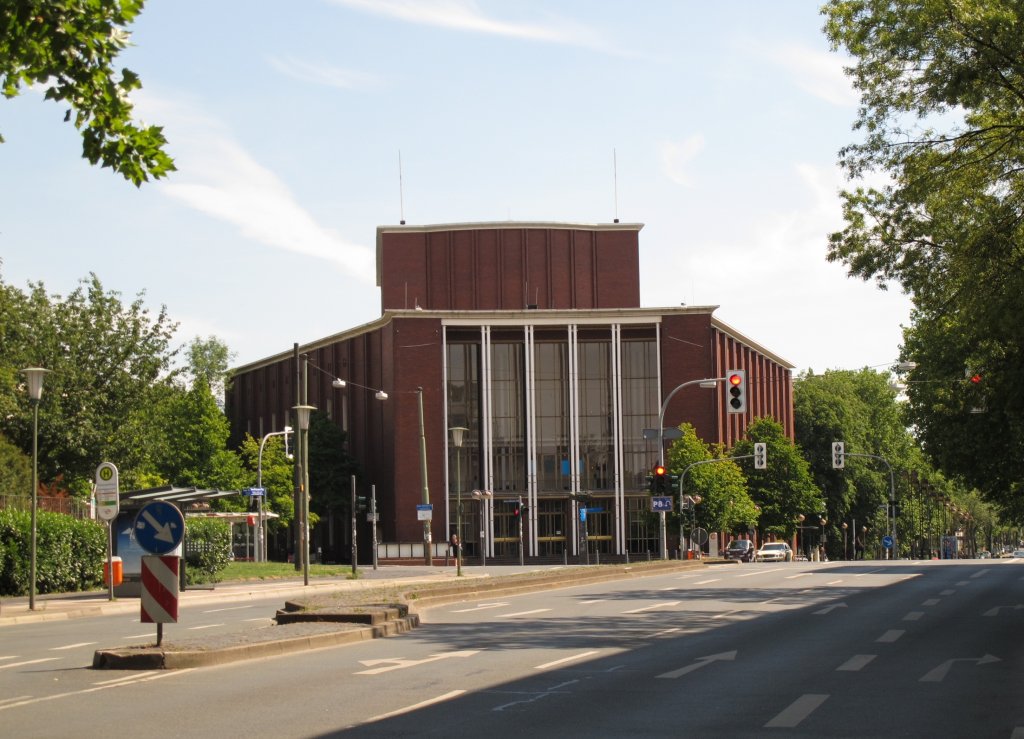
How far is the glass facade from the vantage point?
86.5 meters

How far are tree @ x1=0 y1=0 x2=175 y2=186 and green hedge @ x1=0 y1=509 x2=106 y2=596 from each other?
23.3 m

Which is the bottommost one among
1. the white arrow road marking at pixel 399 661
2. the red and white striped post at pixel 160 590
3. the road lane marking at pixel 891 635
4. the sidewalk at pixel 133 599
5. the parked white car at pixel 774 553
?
the parked white car at pixel 774 553

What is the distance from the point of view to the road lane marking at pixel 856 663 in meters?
15.7

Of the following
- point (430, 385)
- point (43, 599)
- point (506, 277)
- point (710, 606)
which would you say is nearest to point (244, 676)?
point (710, 606)

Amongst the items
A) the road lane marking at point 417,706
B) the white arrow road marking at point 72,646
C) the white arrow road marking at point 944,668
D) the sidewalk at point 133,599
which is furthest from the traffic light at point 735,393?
the road lane marking at point 417,706

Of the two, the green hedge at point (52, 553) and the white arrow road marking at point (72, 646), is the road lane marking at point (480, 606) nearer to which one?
the white arrow road marking at point (72, 646)

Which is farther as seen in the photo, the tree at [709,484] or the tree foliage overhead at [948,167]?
the tree at [709,484]

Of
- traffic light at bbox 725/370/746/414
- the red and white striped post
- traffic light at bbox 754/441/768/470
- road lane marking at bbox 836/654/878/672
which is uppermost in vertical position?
traffic light at bbox 725/370/746/414

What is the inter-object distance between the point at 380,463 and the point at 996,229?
67.7 meters

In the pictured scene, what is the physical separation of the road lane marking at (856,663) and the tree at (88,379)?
43707 millimetres

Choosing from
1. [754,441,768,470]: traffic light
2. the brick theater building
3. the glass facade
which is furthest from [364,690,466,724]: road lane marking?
the glass facade

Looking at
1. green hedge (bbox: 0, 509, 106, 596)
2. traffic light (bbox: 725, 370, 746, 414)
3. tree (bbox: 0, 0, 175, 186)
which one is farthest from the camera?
traffic light (bbox: 725, 370, 746, 414)

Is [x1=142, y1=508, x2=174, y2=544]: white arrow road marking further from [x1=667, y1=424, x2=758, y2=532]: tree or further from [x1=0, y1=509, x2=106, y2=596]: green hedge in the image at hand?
[x1=667, y1=424, x2=758, y2=532]: tree

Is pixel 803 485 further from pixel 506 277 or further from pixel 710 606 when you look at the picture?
pixel 710 606
